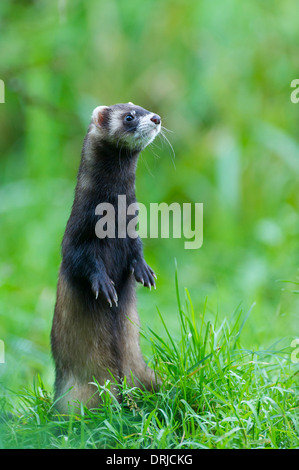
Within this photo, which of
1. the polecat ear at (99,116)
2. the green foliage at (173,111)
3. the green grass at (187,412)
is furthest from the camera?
the green foliage at (173,111)

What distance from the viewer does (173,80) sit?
8.38m

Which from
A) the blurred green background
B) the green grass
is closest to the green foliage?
the blurred green background

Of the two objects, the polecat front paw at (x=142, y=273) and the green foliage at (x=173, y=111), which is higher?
the green foliage at (x=173, y=111)

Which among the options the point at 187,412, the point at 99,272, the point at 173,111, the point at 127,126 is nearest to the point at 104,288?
the point at 99,272

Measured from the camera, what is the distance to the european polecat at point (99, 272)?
12.1 feet

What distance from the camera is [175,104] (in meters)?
8.45

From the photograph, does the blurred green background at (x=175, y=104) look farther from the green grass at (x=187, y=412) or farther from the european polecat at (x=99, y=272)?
the green grass at (x=187, y=412)

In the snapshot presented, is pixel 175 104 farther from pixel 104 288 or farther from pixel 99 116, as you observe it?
pixel 104 288

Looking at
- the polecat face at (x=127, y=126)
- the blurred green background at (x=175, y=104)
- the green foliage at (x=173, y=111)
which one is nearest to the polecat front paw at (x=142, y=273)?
the polecat face at (x=127, y=126)

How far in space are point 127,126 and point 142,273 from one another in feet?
2.57

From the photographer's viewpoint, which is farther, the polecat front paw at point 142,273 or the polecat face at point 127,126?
the polecat front paw at point 142,273
